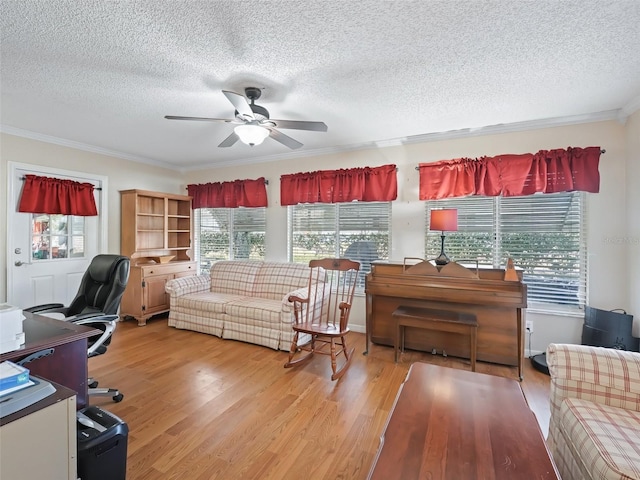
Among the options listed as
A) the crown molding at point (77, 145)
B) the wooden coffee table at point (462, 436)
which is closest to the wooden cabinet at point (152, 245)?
the crown molding at point (77, 145)

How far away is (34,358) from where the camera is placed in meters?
1.56

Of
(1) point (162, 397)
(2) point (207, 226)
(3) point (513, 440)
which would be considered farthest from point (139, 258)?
(3) point (513, 440)

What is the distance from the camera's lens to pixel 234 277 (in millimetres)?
4289

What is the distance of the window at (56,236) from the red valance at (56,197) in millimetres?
151

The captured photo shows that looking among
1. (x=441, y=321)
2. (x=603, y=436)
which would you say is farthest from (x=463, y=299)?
(x=603, y=436)

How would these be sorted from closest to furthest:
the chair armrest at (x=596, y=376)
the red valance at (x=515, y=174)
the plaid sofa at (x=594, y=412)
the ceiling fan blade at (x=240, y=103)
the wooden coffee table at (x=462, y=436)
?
the wooden coffee table at (x=462, y=436) → the plaid sofa at (x=594, y=412) → the chair armrest at (x=596, y=376) → the ceiling fan blade at (x=240, y=103) → the red valance at (x=515, y=174)

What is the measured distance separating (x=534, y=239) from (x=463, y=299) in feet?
3.63

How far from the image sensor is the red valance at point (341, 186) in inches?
146

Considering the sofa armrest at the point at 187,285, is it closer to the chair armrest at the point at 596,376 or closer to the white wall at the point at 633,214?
the chair armrest at the point at 596,376

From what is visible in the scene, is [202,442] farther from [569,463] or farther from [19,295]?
[19,295]

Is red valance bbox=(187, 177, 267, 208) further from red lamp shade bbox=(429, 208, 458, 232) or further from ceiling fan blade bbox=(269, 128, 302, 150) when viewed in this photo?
red lamp shade bbox=(429, 208, 458, 232)

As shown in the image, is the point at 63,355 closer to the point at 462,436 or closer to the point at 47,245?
the point at 462,436

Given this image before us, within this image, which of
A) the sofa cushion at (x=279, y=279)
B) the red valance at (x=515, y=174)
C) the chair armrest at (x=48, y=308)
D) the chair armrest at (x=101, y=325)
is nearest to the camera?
the chair armrest at (x=101, y=325)

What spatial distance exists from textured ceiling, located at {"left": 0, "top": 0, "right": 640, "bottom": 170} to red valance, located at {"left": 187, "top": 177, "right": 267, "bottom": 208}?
53.6 inches
